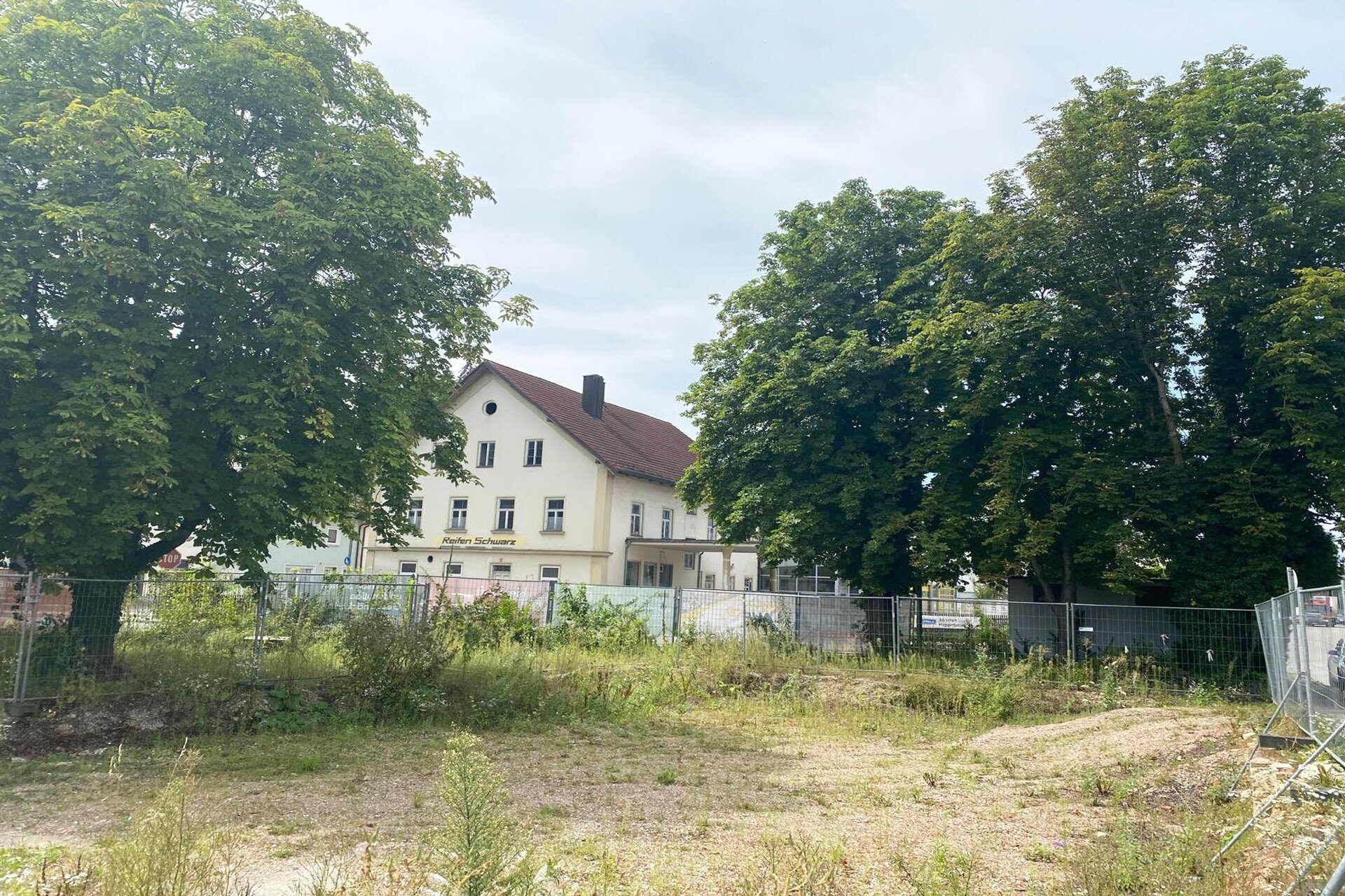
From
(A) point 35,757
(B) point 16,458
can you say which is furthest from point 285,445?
(A) point 35,757

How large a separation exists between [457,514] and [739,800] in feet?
109

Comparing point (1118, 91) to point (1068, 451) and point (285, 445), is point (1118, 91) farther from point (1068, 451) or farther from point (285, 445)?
point (285, 445)

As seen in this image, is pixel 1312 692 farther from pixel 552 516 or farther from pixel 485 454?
pixel 485 454

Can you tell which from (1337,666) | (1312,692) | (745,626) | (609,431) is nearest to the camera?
(1337,666)

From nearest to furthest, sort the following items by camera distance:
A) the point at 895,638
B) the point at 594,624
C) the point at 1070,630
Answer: the point at 1070,630 → the point at 895,638 → the point at 594,624

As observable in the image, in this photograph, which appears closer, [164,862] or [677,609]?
[164,862]

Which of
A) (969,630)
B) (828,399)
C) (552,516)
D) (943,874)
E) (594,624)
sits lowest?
(943,874)

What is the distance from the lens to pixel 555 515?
3819 centimetres

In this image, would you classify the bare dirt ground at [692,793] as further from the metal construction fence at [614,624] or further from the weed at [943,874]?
the metal construction fence at [614,624]

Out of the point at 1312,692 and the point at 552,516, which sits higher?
the point at 552,516

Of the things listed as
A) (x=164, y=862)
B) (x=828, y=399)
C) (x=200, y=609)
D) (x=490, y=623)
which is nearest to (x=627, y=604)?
(x=490, y=623)

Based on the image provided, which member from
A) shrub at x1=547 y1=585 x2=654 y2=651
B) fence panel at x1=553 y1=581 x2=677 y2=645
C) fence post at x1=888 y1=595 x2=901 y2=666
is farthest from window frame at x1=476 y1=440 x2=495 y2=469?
fence post at x1=888 y1=595 x2=901 y2=666

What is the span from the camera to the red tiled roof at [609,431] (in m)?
38.4

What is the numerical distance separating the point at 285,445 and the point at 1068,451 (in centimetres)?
1555
